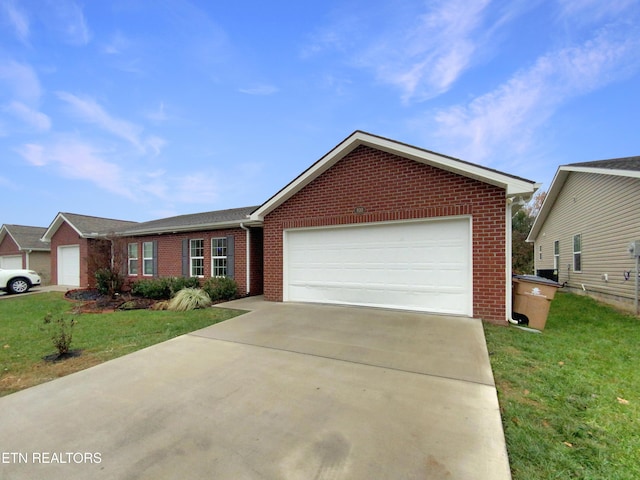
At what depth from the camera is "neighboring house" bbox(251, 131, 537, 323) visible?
6.07 meters

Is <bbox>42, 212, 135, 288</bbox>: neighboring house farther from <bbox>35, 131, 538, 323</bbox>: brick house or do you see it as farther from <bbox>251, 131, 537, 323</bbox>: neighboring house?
<bbox>251, 131, 537, 323</bbox>: neighboring house

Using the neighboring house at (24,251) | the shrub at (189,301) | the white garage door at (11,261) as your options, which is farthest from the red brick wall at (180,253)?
the white garage door at (11,261)

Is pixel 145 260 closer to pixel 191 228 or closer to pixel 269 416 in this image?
pixel 191 228

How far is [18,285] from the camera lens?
14.4m

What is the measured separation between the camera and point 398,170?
702 centimetres

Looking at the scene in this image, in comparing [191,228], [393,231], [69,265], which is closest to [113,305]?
[191,228]

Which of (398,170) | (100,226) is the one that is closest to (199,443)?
(398,170)

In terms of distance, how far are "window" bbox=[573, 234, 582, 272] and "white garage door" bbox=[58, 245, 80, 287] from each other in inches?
983

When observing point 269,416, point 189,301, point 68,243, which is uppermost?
point 68,243

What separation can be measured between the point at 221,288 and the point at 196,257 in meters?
2.94

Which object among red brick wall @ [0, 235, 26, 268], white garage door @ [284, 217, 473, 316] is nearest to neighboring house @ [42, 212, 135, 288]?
red brick wall @ [0, 235, 26, 268]

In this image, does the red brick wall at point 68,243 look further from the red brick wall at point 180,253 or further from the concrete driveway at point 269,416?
the concrete driveway at point 269,416

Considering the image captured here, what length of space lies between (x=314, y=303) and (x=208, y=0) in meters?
9.56

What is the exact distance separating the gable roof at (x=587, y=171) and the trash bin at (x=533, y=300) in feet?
16.6
